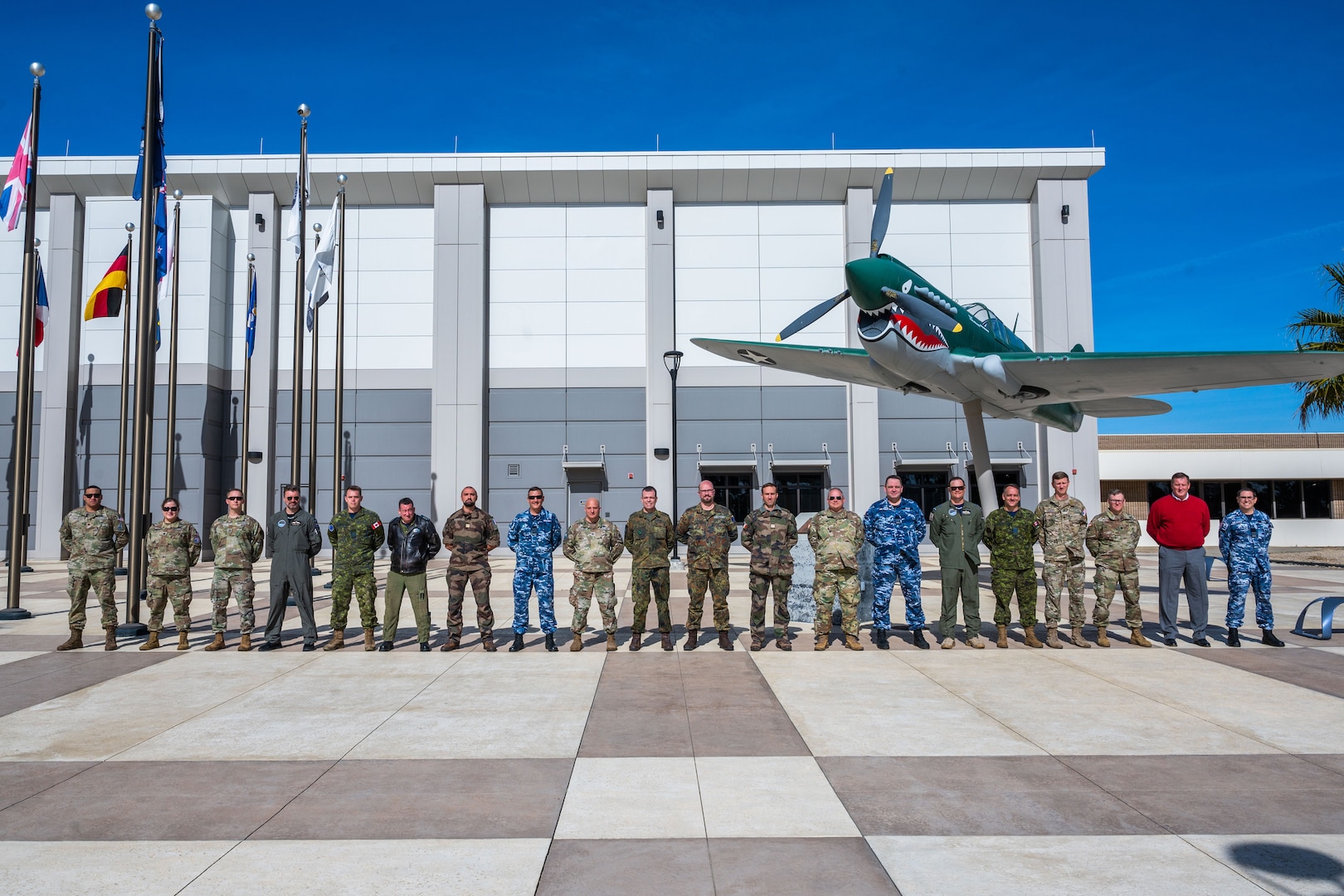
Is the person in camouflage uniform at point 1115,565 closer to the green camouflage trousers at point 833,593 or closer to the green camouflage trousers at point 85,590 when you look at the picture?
Answer: the green camouflage trousers at point 833,593

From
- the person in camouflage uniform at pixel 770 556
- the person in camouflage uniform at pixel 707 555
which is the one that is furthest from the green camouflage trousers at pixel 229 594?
the person in camouflage uniform at pixel 770 556

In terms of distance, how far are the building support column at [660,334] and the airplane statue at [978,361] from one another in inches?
400

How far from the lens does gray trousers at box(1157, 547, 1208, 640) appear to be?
930 cm

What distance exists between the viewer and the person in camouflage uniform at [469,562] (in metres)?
9.16

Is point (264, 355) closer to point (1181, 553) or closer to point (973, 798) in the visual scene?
point (1181, 553)

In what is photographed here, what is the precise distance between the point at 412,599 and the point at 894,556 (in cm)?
547

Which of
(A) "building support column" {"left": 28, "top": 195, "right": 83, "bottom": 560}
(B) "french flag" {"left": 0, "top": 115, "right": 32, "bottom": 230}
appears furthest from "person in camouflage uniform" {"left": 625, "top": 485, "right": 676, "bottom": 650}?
(A) "building support column" {"left": 28, "top": 195, "right": 83, "bottom": 560}

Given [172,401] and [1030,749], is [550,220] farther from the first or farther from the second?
[1030,749]

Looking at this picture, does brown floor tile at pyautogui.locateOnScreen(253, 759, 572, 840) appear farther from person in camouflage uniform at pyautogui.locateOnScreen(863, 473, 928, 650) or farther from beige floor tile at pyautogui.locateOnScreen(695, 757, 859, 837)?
person in camouflage uniform at pyautogui.locateOnScreen(863, 473, 928, 650)

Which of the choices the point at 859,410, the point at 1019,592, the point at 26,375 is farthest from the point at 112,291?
the point at 859,410

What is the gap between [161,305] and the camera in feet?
85.6

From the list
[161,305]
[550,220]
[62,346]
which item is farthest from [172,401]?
[550,220]

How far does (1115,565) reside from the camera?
30.8ft

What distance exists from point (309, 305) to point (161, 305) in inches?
422
